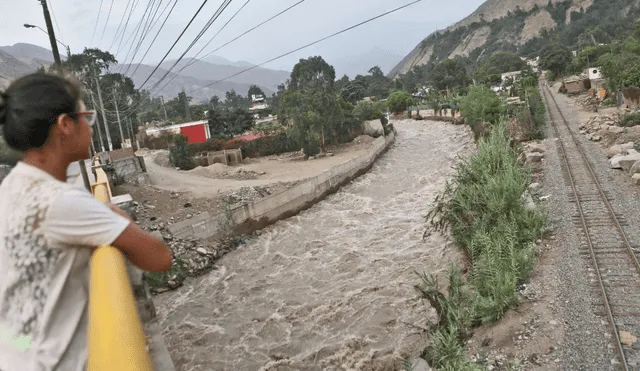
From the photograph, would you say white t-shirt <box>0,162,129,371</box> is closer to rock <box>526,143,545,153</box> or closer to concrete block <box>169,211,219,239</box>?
concrete block <box>169,211,219,239</box>

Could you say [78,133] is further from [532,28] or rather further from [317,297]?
[532,28]

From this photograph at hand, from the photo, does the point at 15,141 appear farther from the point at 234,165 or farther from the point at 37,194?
the point at 234,165

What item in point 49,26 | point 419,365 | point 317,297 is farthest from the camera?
point 49,26

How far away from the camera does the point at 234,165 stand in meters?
33.7

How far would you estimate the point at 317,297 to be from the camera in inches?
456

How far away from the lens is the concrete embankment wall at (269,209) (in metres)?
16.5

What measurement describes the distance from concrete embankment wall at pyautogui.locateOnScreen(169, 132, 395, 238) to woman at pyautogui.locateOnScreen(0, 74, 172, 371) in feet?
50.8

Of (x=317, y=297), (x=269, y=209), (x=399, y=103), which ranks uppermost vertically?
(x=399, y=103)

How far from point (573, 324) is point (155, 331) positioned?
5849 millimetres

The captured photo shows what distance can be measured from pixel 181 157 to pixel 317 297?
22675mm

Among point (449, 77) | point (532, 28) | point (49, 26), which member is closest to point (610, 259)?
point (49, 26)

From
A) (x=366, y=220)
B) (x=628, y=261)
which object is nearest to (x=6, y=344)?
(x=628, y=261)

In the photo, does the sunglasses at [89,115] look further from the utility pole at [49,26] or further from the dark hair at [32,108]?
the utility pole at [49,26]

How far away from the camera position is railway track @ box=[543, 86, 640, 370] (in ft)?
20.3
